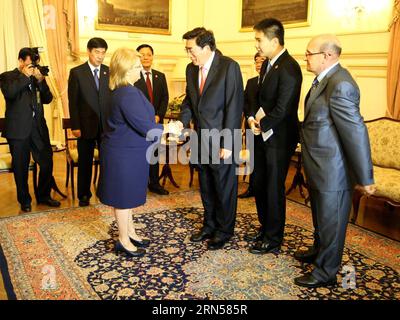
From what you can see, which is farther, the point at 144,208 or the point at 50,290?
the point at 144,208

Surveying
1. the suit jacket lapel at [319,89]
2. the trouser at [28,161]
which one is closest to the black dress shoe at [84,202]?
the trouser at [28,161]

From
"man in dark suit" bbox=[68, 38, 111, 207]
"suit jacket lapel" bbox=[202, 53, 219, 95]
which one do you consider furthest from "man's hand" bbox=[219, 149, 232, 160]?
"man in dark suit" bbox=[68, 38, 111, 207]

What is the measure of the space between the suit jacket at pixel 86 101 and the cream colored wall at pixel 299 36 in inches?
121

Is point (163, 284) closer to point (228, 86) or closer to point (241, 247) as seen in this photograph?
point (241, 247)

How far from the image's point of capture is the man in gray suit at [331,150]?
249 cm

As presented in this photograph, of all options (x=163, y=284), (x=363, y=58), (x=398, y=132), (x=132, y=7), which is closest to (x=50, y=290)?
(x=163, y=284)

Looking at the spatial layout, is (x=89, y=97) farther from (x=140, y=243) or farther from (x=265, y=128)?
(x=265, y=128)

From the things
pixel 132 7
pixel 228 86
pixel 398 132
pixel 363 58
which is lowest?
pixel 398 132

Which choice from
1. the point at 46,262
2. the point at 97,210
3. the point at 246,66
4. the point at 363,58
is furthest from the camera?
the point at 246,66

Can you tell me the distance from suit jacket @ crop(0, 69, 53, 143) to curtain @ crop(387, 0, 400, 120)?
159 inches

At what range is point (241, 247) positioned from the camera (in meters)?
3.53

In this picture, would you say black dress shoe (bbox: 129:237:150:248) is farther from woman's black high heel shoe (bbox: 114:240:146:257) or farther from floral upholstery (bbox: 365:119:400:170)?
floral upholstery (bbox: 365:119:400:170)
